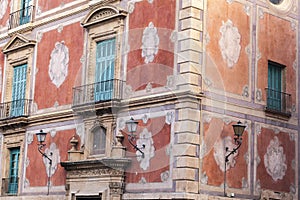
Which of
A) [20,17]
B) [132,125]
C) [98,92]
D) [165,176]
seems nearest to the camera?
[165,176]

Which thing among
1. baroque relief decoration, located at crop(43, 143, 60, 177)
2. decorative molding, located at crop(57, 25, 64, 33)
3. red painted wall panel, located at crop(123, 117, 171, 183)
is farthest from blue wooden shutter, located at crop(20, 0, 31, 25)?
red painted wall panel, located at crop(123, 117, 171, 183)

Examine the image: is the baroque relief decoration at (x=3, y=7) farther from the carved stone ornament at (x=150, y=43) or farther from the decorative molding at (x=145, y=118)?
the decorative molding at (x=145, y=118)

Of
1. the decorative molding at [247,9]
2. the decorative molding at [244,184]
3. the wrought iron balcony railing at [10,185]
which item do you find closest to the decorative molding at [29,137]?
the wrought iron balcony railing at [10,185]

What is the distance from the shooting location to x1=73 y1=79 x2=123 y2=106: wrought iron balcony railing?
21.3 metres

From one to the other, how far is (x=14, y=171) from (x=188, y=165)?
30.2ft

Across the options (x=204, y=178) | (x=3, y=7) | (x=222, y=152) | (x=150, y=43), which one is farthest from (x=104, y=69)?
(x=3, y=7)

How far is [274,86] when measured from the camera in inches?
873

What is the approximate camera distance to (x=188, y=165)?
61.8ft

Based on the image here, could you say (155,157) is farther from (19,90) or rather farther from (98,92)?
(19,90)

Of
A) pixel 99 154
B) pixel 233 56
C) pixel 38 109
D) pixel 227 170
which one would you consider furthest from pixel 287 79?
pixel 38 109

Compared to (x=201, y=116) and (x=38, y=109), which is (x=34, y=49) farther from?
(x=201, y=116)

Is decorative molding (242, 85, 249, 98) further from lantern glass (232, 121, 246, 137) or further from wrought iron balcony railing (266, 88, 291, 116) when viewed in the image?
lantern glass (232, 121, 246, 137)

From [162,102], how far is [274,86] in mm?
4352

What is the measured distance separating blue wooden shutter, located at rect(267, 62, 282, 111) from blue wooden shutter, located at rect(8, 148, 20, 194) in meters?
9.73
